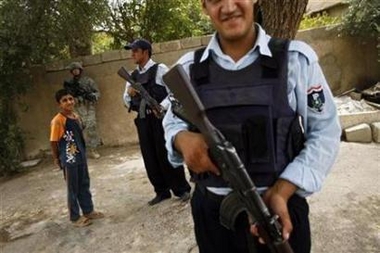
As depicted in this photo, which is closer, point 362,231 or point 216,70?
point 216,70

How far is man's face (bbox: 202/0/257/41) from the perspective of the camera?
1471mm

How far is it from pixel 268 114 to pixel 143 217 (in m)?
2.94

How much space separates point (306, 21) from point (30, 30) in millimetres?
5126

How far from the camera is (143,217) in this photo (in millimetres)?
4152

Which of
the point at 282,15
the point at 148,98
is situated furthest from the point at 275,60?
the point at 148,98

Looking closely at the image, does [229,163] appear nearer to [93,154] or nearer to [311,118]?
[311,118]

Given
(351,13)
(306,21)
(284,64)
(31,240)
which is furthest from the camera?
(306,21)

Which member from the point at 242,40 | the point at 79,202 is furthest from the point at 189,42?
the point at 242,40

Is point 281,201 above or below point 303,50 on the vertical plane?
below

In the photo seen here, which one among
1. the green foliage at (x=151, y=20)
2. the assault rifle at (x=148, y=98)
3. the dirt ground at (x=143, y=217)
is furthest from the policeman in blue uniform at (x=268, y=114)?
the green foliage at (x=151, y=20)

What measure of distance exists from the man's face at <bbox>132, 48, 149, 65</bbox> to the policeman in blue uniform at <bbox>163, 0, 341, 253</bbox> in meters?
2.63

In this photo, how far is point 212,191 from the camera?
1609mm

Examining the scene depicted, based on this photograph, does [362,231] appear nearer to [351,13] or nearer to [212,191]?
[212,191]

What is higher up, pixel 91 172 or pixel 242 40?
pixel 242 40
